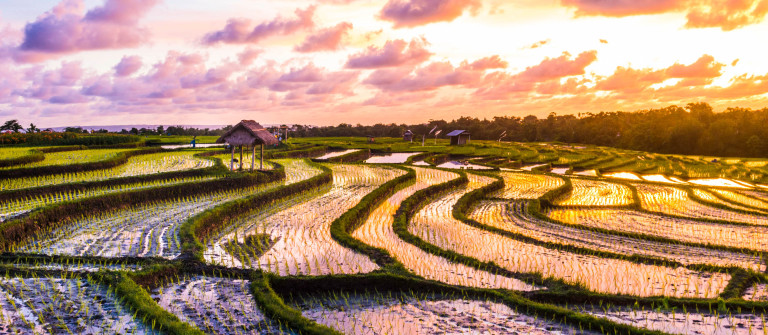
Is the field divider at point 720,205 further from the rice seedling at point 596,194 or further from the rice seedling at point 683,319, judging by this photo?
the rice seedling at point 683,319

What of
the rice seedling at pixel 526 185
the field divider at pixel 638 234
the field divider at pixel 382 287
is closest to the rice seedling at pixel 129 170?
the field divider at pixel 382 287

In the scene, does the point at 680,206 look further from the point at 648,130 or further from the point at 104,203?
the point at 648,130

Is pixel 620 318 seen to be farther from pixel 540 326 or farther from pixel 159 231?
pixel 159 231

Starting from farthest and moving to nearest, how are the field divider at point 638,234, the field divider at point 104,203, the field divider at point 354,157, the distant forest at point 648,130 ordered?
the distant forest at point 648,130, the field divider at point 354,157, the field divider at point 638,234, the field divider at point 104,203

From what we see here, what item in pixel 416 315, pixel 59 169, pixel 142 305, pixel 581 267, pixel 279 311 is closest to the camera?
pixel 142 305

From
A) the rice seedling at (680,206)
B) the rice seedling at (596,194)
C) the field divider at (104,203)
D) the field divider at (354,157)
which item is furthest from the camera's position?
the field divider at (354,157)

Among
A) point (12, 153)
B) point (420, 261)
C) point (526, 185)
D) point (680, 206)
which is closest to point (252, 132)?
point (12, 153)
